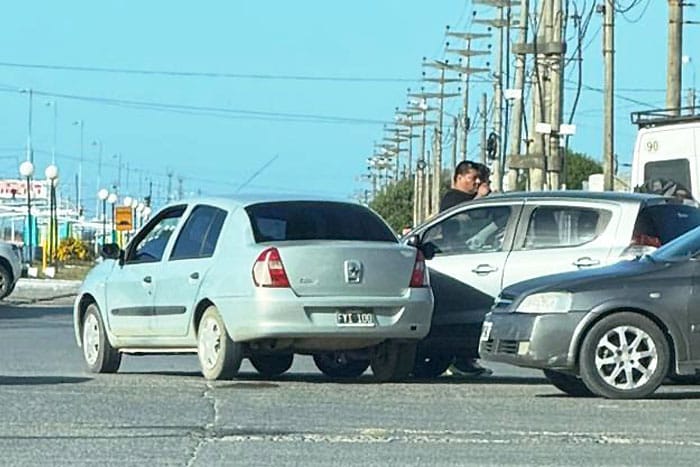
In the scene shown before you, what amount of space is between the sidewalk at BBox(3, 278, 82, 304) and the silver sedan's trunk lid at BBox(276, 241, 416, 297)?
76.6 ft

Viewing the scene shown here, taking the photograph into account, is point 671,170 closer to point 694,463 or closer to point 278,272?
point 278,272

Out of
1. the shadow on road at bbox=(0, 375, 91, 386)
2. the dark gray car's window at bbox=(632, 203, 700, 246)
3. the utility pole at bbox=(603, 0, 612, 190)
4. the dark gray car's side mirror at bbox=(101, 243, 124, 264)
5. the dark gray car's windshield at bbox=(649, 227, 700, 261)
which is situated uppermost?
the utility pole at bbox=(603, 0, 612, 190)

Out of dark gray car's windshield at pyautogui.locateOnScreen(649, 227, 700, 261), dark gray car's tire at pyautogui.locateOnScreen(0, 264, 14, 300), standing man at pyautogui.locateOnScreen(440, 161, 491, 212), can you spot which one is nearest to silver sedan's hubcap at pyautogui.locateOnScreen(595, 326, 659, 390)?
dark gray car's windshield at pyautogui.locateOnScreen(649, 227, 700, 261)

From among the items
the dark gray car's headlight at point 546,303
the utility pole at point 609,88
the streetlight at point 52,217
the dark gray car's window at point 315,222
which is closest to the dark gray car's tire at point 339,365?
the dark gray car's window at point 315,222

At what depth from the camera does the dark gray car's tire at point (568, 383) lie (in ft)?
44.4

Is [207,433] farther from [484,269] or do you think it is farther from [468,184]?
[468,184]

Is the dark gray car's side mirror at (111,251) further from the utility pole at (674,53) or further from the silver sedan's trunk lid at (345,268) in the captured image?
the utility pole at (674,53)

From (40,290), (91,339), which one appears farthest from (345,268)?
(40,290)

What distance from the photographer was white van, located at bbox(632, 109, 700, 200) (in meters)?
23.2

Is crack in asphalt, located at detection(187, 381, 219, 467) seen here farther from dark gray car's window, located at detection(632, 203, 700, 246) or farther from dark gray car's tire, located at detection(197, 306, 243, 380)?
dark gray car's window, located at detection(632, 203, 700, 246)

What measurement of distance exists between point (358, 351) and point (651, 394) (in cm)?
278

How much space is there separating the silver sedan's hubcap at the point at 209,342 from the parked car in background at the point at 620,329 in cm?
252

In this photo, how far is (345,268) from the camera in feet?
44.6

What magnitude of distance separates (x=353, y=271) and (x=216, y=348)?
51.0 inches
